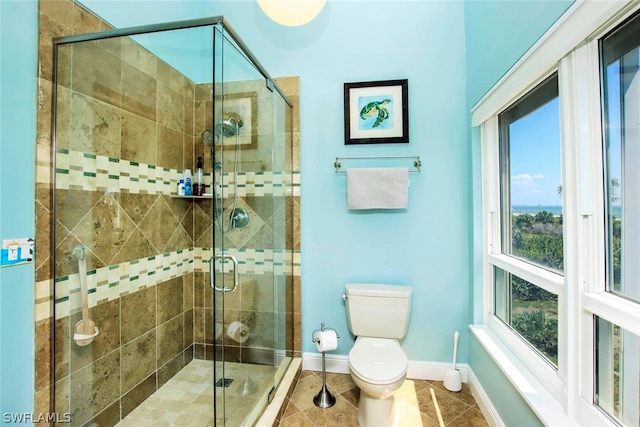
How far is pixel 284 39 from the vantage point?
2.26 meters

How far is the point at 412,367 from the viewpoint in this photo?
2.12 metres

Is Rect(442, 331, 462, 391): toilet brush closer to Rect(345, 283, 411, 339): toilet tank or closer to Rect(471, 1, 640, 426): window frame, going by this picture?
Rect(345, 283, 411, 339): toilet tank

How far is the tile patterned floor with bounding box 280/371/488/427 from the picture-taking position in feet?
5.55

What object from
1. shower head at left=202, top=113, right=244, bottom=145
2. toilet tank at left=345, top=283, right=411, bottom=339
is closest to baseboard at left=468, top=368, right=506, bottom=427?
toilet tank at left=345, top=283, right=411, bottom=339

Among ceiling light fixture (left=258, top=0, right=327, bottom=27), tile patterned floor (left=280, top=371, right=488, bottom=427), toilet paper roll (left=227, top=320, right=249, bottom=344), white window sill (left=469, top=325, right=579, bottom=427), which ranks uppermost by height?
ceiling light fixture (left=258, top=0, right=327, bottom=27)

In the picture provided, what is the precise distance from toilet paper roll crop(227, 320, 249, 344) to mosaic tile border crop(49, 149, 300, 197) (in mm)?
728

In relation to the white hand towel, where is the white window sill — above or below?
below

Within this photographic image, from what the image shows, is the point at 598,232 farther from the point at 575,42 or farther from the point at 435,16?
the point at 435,16

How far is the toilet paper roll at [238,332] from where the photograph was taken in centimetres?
156

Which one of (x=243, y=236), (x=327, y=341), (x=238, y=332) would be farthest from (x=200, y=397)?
(x=243, y=236)

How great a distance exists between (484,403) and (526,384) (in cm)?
52

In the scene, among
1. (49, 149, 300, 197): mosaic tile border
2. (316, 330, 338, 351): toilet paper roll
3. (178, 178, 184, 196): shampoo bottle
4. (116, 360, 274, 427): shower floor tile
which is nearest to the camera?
(49, 149, 300, 197): mosaic tile border

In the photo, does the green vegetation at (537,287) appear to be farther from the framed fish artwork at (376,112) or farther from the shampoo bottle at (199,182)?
the shampoo bottle at (199,182)

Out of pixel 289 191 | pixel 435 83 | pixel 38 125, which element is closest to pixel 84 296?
pixel 38 125
